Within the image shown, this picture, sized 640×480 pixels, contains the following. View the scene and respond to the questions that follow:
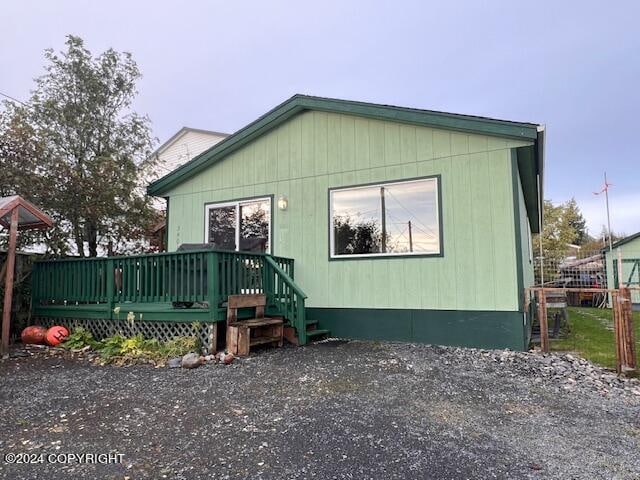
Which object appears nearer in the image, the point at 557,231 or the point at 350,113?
the point at 350,113

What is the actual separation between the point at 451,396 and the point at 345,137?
Result: 15.0ft

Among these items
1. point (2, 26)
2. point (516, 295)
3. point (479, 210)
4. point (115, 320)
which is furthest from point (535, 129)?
point (2, 26)

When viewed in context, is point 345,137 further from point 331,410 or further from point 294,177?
Answer: point 331,410

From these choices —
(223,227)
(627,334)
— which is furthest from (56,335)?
(627,334)

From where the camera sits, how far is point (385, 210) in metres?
6.64

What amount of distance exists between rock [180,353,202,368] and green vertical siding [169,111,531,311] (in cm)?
248

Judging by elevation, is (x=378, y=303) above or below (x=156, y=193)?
below

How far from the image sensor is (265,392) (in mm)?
3898

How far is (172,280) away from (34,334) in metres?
2.58

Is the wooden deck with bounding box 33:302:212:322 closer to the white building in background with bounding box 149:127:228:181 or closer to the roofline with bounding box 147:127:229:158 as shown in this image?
the white building in background with bounding box 149:127:228:181

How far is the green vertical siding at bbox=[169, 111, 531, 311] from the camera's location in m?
5.82

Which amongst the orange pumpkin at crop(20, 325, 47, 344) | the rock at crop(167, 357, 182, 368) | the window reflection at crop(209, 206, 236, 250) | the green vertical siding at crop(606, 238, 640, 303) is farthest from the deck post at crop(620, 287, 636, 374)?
the green vertical siding at crop(606, 238, 640, 303)

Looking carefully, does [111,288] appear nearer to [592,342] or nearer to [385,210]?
[385,210]

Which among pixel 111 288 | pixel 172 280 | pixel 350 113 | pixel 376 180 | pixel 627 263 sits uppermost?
pixel 350 113
